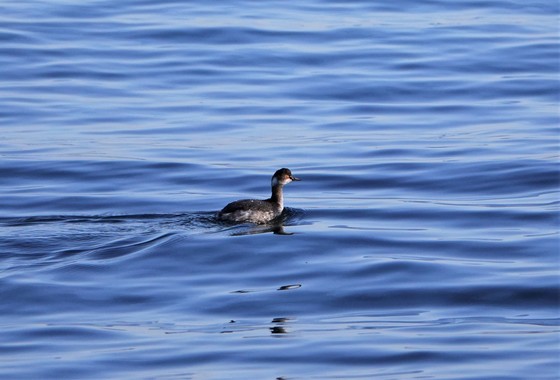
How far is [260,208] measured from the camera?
609 inches

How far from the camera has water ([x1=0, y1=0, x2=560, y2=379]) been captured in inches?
418

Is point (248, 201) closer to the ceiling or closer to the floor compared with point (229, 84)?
closer to the floor

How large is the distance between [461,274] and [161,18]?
64.4 ft

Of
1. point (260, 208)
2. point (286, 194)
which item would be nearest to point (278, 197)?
point (260, 208)

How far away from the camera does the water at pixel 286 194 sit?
10625mm

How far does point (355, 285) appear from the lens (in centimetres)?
1247

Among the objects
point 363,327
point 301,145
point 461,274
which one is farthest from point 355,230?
point 301,145

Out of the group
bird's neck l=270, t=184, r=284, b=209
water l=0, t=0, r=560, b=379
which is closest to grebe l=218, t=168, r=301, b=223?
bird's neck l=270, t=184, r=284, b=209

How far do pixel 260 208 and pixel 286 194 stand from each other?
2.28 meters

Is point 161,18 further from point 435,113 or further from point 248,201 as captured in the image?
point 248,201

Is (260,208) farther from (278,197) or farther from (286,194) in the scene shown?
(286,194)

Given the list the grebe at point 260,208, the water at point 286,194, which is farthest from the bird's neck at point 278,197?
the water at point 286,194

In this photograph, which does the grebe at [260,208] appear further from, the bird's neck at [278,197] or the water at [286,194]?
the water at [286,194]

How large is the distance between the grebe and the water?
18 centimetres
